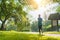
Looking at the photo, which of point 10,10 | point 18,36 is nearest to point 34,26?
point 18,36

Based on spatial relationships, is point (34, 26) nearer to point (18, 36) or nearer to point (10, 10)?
point (18, 36)

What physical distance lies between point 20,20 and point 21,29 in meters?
0.18

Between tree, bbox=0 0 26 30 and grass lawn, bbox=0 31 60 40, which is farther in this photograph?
tree, bbox=0 0 26 30

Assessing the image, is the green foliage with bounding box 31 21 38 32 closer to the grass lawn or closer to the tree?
the grass lawn

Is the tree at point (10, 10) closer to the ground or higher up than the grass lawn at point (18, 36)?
higher up

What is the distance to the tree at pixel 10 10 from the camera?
440cm

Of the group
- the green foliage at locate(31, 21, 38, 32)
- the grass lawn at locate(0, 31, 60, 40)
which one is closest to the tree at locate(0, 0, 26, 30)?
the grass lawn at locate(0, 31, 60, 40)

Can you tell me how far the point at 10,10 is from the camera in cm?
444

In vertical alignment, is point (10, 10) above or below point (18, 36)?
above

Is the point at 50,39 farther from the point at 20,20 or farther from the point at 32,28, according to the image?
the point at 20,20

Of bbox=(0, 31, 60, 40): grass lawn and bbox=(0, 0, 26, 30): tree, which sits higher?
bbox=(0, 0, 26, 30): tree

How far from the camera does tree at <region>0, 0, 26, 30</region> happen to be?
4.40 meters

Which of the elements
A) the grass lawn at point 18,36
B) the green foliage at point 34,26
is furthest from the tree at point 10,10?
the green foliage at point 34,26

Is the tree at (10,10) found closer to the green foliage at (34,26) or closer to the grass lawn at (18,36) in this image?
the grass lawn at (18,36)
